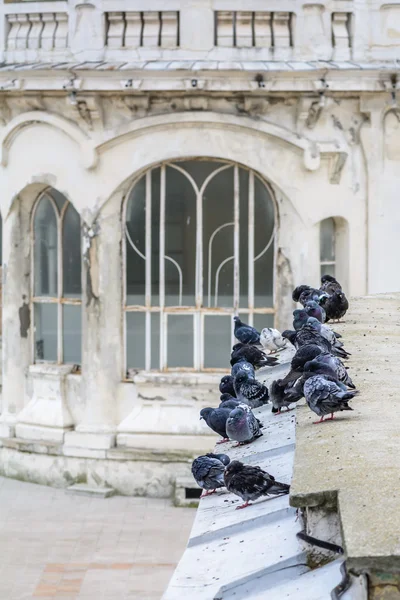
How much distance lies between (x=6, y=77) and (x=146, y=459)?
5.70 meters

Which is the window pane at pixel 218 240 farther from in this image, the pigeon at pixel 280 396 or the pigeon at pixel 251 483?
the pigeon at pixel 251 483

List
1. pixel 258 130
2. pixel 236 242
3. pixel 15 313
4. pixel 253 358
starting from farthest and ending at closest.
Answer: pixel 15 313 < pixel 236 242 < pixel 258 130 < pixel 253 358

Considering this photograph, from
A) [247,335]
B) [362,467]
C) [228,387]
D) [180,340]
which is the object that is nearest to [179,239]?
[180,340]

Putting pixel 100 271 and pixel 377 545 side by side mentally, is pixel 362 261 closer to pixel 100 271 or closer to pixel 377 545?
pixel 100 271

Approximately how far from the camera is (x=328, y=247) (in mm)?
16734

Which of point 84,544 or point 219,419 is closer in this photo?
point 219,419

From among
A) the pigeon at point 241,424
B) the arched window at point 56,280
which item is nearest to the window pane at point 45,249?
the arched window at point 56,280

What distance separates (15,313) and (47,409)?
1564 mm

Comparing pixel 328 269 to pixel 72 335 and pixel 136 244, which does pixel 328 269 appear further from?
pixel 72 335

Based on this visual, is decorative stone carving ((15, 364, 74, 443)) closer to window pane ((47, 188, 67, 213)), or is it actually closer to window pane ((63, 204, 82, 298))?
window pane ((63, 204, 82, 298))

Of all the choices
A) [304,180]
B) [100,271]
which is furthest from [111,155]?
[304,180]

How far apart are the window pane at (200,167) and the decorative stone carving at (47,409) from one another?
3383 mm

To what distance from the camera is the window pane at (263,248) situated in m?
16.3

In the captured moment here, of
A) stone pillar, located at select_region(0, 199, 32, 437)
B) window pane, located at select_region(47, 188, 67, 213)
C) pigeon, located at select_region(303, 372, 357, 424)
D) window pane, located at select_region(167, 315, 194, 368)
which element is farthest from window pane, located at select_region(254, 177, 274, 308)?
pigeon, located at select_region(303, 372, 357, 424)
